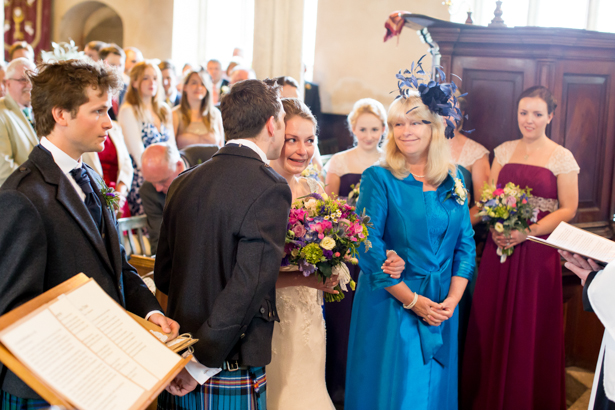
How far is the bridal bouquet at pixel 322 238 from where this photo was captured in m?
2.19

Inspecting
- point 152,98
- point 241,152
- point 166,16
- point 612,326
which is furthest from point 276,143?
point 166,16

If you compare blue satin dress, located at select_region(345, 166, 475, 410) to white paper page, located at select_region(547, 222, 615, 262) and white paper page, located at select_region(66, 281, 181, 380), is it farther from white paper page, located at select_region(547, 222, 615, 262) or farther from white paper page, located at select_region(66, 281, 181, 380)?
white paper page, located at select_region(66, 281, 181, 380)

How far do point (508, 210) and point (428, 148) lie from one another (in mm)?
848

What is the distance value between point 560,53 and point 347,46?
6202mm

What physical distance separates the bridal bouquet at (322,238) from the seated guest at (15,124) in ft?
9.48

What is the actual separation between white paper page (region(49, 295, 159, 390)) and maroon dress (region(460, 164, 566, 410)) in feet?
8.66

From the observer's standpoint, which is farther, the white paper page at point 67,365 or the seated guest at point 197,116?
the seated guest at point 197,116

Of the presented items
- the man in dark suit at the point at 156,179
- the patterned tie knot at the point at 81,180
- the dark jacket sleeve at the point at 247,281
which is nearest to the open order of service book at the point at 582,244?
the dark jacket sleeve at the point at 247,281

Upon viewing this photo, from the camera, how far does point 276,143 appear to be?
6.97 ft

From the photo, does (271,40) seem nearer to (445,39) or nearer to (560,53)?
A: (445,39)

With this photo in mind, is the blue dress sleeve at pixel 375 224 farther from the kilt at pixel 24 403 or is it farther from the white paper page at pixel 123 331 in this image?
the kilt at pixel 24 403

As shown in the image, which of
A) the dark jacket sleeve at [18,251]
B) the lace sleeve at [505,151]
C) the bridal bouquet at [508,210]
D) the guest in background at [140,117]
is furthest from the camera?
the guest in background at [140,117]

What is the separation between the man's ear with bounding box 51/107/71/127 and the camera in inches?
68.1

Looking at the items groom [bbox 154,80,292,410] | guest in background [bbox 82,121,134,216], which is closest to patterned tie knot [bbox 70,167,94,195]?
groom [bbox 154,80,292,410]
